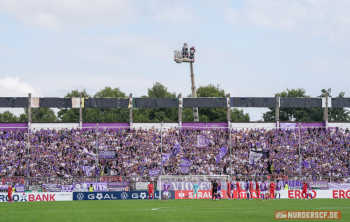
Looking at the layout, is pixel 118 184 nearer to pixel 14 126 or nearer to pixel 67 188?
pixel 67 188

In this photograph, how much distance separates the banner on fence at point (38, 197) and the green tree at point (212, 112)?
191ft

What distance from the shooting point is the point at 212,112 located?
97.6 meters

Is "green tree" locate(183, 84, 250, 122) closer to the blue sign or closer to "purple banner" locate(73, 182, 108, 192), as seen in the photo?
"purple banner" locate(73, 182, 108, 192)

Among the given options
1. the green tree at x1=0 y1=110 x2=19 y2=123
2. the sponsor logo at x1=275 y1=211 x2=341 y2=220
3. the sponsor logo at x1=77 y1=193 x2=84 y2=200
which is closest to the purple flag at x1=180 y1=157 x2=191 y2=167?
the sponsor logo at x1=77 y1=193 x2=84 y2=200

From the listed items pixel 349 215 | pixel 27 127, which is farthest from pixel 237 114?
pixel 349 215

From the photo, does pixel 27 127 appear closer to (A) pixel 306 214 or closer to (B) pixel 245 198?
(B) pixel 245 198

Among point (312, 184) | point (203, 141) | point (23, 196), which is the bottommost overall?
point (23, 196)

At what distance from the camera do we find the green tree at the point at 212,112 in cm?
9744

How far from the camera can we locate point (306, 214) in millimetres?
22484

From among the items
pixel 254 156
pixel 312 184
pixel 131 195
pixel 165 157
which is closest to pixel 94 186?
pixel 131 195

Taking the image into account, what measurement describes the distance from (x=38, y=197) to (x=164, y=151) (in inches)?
798

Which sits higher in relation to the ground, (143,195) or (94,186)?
(94,186)

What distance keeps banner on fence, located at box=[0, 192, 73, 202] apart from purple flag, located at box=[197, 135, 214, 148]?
2264 cm

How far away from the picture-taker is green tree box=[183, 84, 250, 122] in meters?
97.4
